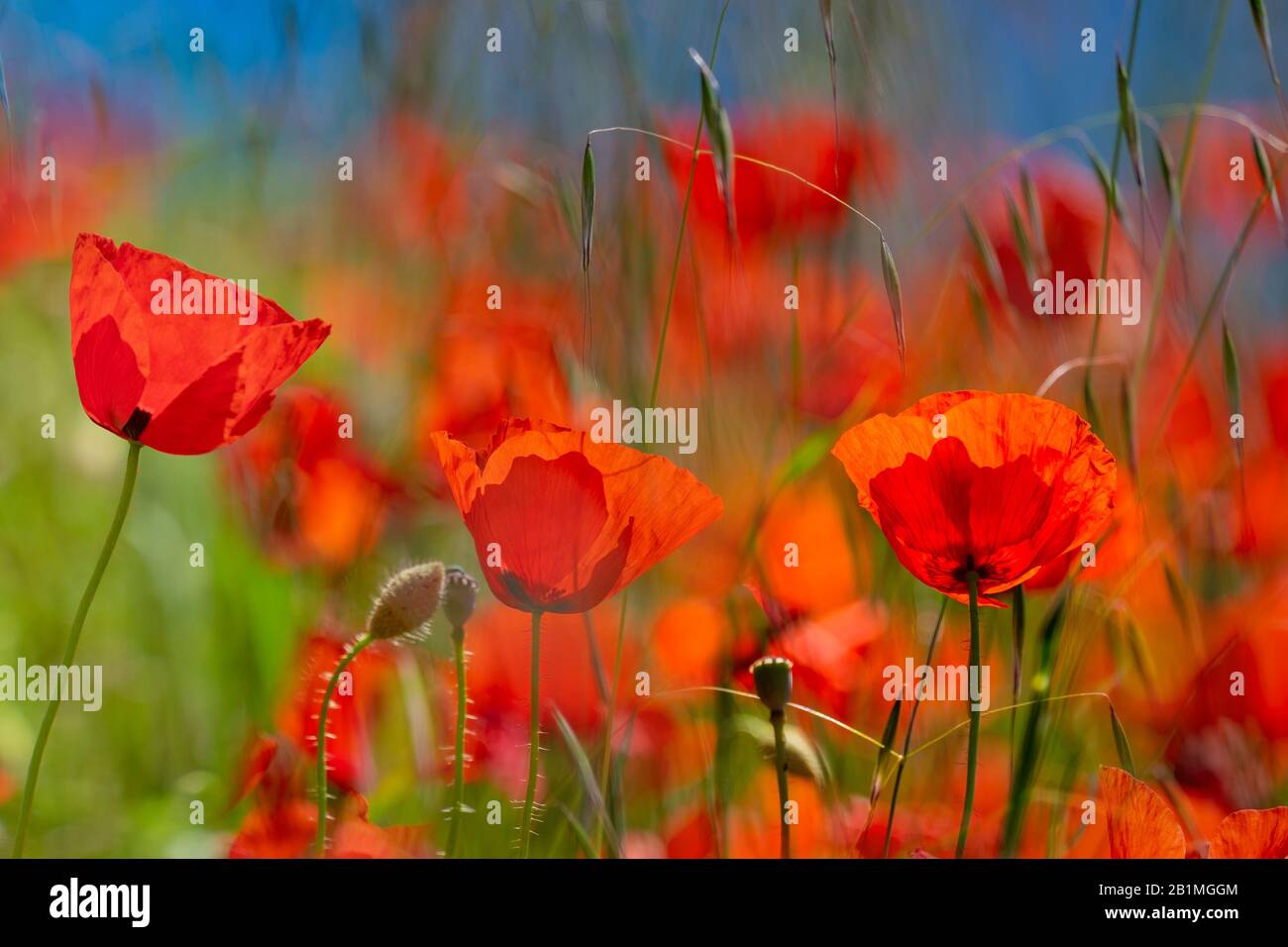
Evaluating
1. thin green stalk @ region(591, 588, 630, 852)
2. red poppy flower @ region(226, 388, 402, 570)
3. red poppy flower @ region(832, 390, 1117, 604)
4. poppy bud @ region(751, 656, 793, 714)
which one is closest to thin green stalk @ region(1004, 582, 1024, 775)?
red poppy flower @ region(832, 390, 1117, 604)

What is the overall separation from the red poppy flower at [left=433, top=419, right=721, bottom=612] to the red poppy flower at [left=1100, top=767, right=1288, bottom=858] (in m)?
0.34

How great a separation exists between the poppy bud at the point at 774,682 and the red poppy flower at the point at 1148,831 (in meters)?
0.25

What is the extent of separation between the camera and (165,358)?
65 centimetres

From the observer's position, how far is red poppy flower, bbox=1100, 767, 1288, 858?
0.73m

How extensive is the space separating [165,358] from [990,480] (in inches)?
18.5

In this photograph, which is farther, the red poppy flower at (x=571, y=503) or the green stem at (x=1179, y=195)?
the green stem at (x=1179, y=195)

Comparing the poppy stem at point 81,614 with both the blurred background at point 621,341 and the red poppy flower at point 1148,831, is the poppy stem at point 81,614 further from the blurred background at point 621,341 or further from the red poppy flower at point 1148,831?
the red poppy flower at point 1148,831

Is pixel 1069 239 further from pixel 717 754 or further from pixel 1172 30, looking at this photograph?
pixel 717 754

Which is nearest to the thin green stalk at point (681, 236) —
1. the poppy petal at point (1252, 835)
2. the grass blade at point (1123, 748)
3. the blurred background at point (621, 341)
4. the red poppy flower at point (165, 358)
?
the blurred background at point (621, 341)

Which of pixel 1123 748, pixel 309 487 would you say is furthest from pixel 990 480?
pixel 309 487

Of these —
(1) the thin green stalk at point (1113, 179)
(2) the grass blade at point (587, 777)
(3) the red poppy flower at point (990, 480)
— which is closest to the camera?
(3) the red poppy flower at point (990, 480)

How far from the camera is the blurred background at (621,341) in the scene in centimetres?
80
